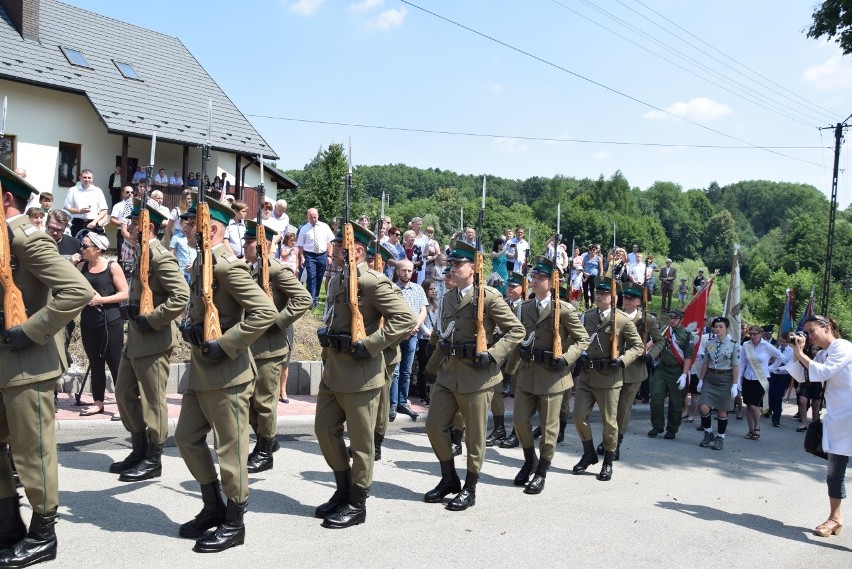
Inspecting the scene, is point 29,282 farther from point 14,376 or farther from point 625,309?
point 625,309

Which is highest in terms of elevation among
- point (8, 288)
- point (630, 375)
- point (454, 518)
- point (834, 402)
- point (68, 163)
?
point (68, 163)

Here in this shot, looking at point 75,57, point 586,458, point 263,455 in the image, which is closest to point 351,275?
point 263,455

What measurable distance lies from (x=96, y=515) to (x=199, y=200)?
2407mm

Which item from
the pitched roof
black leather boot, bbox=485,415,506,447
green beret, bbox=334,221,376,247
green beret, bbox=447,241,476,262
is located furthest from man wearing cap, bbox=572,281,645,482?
the pitched roof

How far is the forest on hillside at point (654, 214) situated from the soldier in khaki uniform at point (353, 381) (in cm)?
1380

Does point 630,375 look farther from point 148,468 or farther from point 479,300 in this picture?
point 148,468

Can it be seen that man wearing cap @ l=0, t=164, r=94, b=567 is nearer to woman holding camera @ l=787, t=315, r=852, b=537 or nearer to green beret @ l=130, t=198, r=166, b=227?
green beret @ l=130, t=198, r=166, b=227

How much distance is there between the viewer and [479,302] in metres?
7.03

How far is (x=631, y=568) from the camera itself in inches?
221

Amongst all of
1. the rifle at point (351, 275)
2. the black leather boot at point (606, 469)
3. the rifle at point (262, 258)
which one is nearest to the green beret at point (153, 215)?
the rifle at point (262, 258)

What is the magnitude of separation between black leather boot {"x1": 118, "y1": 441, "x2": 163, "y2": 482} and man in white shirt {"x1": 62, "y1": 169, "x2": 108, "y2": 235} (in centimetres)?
756

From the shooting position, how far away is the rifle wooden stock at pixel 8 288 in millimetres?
4680

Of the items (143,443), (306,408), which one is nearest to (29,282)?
(143,443)

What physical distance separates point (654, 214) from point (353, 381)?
118m
